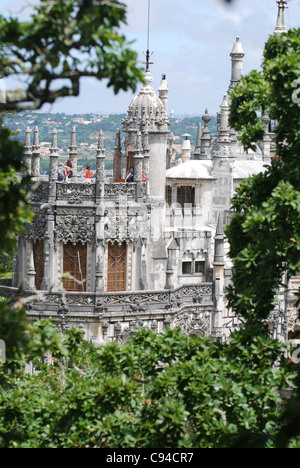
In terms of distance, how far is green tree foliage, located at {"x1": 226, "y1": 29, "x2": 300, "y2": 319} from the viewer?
21.8m

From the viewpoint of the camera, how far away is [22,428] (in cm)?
2205

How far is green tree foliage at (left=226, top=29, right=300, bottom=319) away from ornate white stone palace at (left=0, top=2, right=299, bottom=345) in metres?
19.1

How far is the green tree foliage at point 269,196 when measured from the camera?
21750 millimetres

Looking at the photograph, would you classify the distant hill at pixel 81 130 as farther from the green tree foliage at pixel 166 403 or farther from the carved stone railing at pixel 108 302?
the green tree foliage at pixel 166 403

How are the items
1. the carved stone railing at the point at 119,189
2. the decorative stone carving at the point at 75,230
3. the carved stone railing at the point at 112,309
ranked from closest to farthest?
the carved stone railing at the point at 112,309 < the decorative stone carving at the point at 75,230 < the carved stone railing at the point at 119,189

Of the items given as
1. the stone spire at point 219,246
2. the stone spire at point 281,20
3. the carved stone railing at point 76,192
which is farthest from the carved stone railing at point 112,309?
the stone spire at point 281,20

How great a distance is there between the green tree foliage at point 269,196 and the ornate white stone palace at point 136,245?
1906 cm

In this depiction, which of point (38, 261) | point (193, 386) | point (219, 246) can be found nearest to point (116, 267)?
point (38, 261)

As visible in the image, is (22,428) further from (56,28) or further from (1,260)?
(1,260)

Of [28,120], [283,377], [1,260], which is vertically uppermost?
[28,120]

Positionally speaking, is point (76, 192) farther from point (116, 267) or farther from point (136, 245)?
point (116, 267)

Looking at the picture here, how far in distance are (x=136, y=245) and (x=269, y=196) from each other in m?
22.1
